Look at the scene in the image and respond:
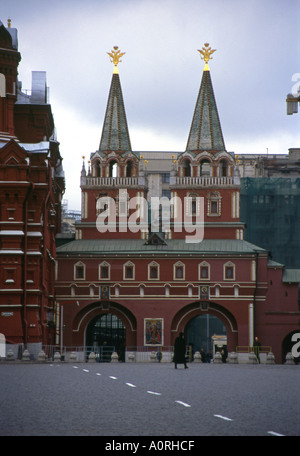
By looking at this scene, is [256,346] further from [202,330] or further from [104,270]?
[202,330]

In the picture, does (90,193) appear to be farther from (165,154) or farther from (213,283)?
(165,154)

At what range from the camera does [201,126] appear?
3482 inches

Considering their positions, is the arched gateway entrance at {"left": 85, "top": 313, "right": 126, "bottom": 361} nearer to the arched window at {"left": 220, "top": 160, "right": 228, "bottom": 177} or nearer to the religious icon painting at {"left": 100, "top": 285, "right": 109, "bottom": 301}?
the religious icon painting at {"left": 100, "top": 285, "right": 109, "bottom": 301}

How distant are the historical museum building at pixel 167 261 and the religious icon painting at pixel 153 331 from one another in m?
0.08

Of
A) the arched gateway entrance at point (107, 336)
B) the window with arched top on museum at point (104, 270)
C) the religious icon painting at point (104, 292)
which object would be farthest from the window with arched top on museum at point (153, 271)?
the arched gateway entrance at point (107, 336)

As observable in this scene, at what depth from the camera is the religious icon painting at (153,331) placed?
82500mm

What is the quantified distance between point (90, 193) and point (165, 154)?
56.8 m

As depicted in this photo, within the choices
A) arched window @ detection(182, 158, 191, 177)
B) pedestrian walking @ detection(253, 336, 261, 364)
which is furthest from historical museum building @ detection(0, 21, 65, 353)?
arched window @ detection(182, 158, 191, 177)

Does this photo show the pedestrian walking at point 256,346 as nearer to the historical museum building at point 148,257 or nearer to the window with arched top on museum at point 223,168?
the historical museum building at point 148,257

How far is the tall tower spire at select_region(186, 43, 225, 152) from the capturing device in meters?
88.0

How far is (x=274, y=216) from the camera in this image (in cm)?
10275

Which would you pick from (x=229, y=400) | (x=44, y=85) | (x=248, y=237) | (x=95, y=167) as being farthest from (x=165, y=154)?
(x=229, y=400)

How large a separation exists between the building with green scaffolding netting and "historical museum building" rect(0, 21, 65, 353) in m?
36.0

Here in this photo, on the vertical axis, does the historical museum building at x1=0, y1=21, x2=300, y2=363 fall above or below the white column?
above
